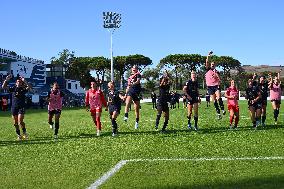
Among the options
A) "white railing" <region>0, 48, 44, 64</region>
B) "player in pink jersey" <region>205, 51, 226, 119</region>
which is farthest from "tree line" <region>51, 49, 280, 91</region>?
"player in pink jersey" <region>205, 51, 226, 119</region>

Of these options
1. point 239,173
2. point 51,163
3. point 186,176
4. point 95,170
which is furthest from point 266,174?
point 51,163

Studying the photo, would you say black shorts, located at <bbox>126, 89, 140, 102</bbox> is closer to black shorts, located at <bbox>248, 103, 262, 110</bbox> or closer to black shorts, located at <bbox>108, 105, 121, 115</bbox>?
black shorts, located at <bbox>108, 105, 121, 115</bbox>

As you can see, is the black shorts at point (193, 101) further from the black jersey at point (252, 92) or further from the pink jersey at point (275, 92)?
the pink jersey at point (275, 92)

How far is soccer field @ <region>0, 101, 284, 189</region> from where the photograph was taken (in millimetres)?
8109

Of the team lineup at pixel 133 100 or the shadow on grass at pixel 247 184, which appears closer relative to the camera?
the shadow on grass at pixel 247 184

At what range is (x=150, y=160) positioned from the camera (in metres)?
10.4

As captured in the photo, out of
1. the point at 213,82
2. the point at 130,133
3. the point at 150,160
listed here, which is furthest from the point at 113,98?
the point at 150,160

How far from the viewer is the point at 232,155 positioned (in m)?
10.8

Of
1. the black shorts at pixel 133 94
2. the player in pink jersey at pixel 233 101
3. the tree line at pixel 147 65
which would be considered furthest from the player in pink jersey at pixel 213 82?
the tree line at pixel 147 65

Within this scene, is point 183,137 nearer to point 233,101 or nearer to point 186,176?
point 233,101

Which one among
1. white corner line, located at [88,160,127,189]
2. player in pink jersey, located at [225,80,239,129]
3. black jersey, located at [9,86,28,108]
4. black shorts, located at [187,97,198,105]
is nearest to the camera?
white corner line, located at [88,160,127,189]

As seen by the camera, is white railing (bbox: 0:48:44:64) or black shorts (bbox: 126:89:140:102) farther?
white railing (bbox: 0:48:44:64)

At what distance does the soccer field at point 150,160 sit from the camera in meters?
8.11

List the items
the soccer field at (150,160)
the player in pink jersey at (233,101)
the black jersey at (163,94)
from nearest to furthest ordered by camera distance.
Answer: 1. the soccer field at (150,160)
2. the black jersey at (163,94)
3. the player in pink jersey at (233,101)
